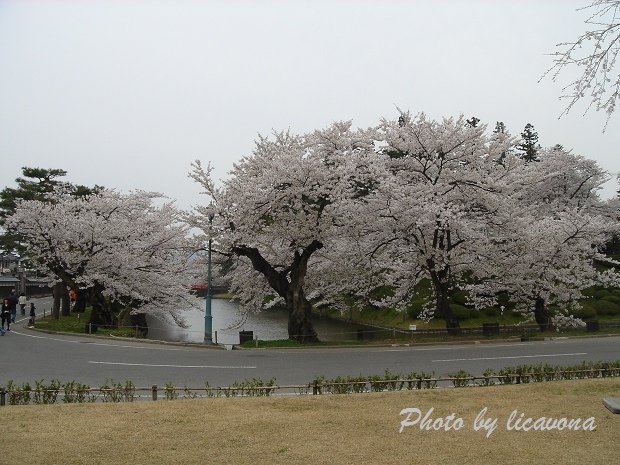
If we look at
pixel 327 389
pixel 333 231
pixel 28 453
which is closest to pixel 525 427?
pixel 327 389

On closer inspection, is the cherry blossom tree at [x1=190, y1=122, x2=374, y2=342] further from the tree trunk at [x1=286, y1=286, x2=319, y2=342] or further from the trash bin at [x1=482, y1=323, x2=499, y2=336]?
the trash bin at [x1=482, y1=323, x2=499, y2=336]

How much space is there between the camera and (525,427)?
8.38 m

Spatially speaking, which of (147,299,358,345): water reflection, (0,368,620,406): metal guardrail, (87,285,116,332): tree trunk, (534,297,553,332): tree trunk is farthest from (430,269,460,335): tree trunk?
(87,285,116,332): tree trunk

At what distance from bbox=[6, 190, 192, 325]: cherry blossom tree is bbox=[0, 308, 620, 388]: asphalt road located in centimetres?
669

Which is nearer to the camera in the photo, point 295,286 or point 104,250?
point 295,286

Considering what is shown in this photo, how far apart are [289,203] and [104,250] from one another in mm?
12946

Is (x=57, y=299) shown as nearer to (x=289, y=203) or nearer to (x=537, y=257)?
(x=289, y=203)

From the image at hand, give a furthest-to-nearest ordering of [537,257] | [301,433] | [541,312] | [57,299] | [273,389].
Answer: [57,299]
[541,312]
[537,257]
[273,389]
[301,433]

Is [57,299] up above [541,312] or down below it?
above

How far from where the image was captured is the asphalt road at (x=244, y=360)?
1431 cm

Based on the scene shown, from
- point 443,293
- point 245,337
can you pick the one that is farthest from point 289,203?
point 443,293

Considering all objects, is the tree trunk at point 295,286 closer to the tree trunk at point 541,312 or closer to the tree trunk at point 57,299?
the tree trunk at point 541,312

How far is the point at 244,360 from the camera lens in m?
17.4

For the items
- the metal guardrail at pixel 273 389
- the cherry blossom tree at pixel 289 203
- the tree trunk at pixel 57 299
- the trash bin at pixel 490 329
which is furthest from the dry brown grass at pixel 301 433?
the tree trunk at pixel 57 299
